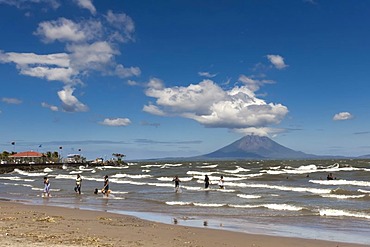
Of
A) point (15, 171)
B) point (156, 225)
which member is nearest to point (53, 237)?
point (156, 225)

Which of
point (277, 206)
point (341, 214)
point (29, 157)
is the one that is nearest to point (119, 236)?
point (341, 214)

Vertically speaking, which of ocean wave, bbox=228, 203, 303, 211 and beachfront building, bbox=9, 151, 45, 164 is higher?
beachfront building, bbox=9, 151, 45, 164

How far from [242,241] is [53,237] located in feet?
17.6

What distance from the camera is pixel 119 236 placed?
1289 cm

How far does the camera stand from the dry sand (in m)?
11.4

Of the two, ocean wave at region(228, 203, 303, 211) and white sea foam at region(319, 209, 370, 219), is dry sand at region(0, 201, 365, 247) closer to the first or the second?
white sea foam at region(319, 209, 370, 219)

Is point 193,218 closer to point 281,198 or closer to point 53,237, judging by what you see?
point 53,237

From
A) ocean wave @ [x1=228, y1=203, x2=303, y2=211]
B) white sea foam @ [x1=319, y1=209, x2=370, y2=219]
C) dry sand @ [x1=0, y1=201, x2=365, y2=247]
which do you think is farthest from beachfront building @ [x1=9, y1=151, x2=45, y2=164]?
dry sand @ [x1=0, y1=201, x2=365, y2=247]

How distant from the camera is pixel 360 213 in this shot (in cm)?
2064

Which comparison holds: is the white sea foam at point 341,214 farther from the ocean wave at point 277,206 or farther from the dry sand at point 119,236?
the dry sand at point 119,236

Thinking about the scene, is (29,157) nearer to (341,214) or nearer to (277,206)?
(277,206)

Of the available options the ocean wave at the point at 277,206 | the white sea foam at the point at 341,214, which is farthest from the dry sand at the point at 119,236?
the ocean wave at the point at 277,206

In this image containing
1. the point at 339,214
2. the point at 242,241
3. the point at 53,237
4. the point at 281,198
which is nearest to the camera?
the point at 53,237

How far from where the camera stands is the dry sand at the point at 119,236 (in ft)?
37.4
